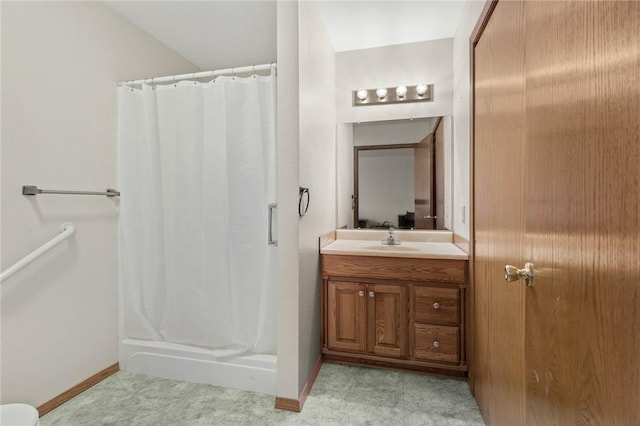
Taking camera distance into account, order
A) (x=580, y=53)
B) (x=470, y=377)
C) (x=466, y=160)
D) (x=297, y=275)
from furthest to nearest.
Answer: (x=466, y=160), (x=470, y=377), (x=297, y=275), (x=580, y=53)

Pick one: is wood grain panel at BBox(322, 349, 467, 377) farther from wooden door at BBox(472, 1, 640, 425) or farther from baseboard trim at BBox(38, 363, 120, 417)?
baseboard trim at BBox(38, 363, 120, 417)

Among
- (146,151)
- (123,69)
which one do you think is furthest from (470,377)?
(123,69)

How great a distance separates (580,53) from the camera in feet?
2.33

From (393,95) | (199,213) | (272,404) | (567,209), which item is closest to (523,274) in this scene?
(567,209)

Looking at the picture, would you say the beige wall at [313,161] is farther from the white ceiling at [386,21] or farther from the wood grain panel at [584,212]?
the wood grain panel at [584,212]

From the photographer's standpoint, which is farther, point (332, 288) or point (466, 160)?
point (332, 288)

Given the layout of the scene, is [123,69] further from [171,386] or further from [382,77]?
[171,386]

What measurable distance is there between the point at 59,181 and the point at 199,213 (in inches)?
30.7

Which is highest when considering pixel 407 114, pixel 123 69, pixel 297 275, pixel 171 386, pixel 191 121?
pixel 123 69

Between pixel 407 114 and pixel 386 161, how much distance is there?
430 millimetres

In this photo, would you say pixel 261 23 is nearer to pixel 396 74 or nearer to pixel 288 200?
pixel 396 74

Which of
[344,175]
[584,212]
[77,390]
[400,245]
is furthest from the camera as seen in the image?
[344,175]

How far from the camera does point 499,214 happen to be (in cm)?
131

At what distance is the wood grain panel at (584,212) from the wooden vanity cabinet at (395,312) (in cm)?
90
